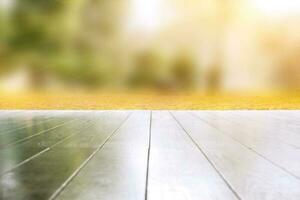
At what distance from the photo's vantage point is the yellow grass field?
19.5ft

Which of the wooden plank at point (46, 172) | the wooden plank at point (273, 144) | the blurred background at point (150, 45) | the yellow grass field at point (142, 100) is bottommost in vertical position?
the wooden plank at point (46, 172)

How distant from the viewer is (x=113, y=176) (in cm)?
134

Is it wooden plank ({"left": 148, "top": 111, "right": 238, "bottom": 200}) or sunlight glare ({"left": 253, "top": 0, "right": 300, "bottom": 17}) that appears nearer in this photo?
wooden plank ({"left": 148, "top": 111, "right": 238, "bottom": 200})

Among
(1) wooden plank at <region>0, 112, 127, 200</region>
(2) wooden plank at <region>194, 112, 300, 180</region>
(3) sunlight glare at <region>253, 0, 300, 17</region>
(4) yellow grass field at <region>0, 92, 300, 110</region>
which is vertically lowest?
(1) wooden plank at <region>0, 112, 127, 200</region>

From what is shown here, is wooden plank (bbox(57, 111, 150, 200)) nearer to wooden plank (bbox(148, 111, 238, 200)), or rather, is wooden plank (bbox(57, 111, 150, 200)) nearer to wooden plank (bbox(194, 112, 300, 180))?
wooden plank (bbox(148, 111, 238, 200))

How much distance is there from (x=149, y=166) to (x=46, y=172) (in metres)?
0.36

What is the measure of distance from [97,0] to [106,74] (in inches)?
49.6

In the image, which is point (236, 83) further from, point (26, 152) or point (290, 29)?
point (26, 152)

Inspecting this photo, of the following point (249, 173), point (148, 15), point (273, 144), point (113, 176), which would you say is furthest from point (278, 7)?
point (113, 176)

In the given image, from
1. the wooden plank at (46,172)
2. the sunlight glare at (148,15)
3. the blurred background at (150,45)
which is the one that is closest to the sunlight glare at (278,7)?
the blurred background at (150,45)

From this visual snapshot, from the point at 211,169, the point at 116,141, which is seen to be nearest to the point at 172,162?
the point at 211,169

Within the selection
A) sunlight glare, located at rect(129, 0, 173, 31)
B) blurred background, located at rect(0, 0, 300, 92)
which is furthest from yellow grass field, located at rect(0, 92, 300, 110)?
sunlight glare, located at rect(129, 0, 173, 31)

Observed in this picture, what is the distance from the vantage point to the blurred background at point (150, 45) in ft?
21.7

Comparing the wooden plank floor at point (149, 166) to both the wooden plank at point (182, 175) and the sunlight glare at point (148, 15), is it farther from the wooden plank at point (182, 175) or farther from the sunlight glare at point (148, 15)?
the sunlight glare at point (148, 15)
